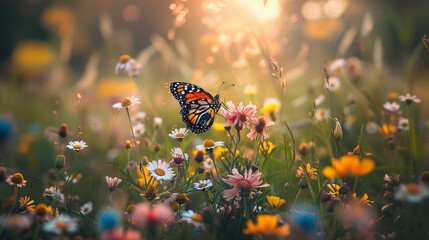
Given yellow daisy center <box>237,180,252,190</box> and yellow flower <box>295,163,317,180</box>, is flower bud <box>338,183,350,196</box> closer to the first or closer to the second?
yellow flower <box>295,163,317,180</box>

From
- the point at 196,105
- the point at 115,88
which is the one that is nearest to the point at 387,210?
the point at 196,105

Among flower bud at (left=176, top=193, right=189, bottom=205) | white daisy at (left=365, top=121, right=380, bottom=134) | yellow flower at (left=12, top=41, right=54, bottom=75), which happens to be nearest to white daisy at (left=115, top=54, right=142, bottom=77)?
flower bud at (left=176, top=193, right=189, bottom=205)

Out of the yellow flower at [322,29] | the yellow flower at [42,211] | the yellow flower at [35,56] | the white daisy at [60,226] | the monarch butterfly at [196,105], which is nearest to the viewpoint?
the white daisy at [60,226]

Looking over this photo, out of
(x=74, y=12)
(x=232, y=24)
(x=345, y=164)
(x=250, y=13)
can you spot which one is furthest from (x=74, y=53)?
(x=345, y=164)

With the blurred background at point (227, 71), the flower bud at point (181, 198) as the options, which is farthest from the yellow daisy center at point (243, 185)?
the blurred background at point (227, 71)

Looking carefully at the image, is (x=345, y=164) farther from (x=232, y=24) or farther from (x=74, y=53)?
(x=74, y=53)

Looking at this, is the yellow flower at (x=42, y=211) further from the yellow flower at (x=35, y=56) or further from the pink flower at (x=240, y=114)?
the yellow flower at (x=35, y=56)

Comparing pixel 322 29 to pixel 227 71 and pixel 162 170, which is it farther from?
pixel 162 170

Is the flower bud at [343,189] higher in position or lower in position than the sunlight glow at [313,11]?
lower
